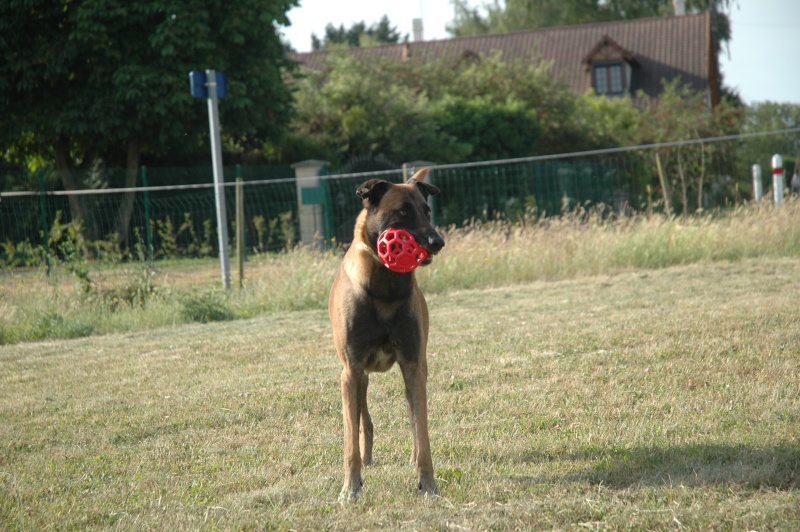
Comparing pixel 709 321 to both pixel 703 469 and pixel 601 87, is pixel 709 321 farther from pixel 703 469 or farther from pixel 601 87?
pixel 601 87

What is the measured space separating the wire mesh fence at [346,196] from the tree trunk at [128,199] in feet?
0.12

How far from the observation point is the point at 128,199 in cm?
1667

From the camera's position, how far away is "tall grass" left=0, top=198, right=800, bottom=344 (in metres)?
10.3

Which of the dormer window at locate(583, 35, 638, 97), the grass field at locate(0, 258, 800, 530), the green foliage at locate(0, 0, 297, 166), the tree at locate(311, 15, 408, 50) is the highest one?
the tree at locate(311, 15, 408, 50)

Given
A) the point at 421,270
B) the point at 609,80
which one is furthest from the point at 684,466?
the point at 609,80

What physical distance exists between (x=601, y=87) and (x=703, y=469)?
121 ft

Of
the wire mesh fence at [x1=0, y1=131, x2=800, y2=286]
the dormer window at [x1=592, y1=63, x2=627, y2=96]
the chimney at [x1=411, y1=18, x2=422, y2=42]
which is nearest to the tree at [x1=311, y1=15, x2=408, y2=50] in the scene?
the chimney at [x1=411, y1=18, x2=422, y2=42]

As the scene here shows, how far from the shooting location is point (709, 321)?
797 cm

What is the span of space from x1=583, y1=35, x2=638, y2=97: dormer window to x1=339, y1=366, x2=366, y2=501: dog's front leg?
3642 cm

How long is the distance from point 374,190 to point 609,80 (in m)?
36.7

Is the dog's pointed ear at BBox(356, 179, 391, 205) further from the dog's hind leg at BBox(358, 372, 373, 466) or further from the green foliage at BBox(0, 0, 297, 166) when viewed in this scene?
the green foliage at BBox(0, 0, 297, 166)

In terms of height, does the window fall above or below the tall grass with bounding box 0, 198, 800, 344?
above

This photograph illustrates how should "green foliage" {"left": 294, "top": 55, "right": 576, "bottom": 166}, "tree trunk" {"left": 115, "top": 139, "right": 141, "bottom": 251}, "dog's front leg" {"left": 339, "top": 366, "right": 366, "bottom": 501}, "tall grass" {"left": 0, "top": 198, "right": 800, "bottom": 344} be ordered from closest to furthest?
1. "dog's front leg" {"left": 339, "top": 366, "right": 366, "bottom": 501}
2. "tall grass" {"left": 0, "top": 198, "right": 800, "bottom": 344}
3. "tree trunk" {"left": 115, "top": 139, "right": 141, "bottom": 251}
4. "green foliage" {"left": 294, "top": 55, "right": 576, "bottom": 166}

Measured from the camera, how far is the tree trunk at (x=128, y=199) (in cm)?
1627
